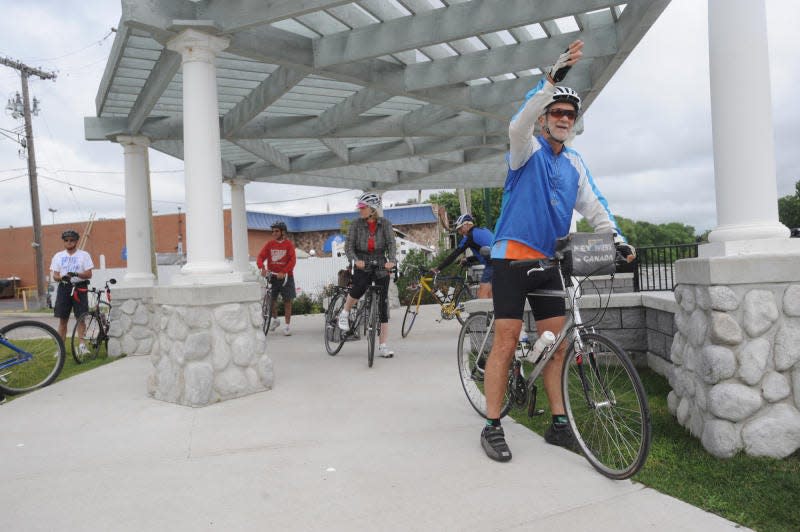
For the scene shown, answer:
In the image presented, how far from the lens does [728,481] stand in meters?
2.69

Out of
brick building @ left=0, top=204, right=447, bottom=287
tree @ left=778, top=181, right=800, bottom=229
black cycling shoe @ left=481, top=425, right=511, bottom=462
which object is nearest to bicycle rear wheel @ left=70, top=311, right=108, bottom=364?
black cycling shoe @ left=481, top=425, right=511, bottom=462

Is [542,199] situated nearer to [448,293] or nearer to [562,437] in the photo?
[562,437]

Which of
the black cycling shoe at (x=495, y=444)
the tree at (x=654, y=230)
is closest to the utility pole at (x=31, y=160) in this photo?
the black cycling shoe at (x=495, y=444)

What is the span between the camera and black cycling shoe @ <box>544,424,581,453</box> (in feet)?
10.9

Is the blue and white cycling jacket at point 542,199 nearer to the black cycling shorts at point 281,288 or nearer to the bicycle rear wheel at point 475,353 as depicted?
the bicycle rear wheel at point 475,353

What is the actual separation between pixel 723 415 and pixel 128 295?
23.9ft

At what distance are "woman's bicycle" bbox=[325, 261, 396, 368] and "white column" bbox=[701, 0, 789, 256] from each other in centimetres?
347

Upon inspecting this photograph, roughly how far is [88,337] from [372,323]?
451 cm

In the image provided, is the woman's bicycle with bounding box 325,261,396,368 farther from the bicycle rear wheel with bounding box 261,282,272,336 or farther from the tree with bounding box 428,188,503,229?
the tree with bounding box 428,188,503,229

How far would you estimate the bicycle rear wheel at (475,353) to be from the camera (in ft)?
13.5

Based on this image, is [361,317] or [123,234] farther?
[123,234]

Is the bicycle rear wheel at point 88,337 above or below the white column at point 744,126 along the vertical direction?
below

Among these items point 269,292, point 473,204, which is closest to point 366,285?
point 269,292

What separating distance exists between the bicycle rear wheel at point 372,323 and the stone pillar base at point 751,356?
338cm
